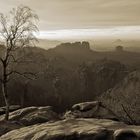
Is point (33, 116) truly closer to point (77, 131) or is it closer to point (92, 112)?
point (92, 112)

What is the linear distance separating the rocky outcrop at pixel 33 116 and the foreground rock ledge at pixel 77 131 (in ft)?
66.1

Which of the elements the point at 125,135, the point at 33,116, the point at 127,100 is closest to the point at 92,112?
the point at 33,116

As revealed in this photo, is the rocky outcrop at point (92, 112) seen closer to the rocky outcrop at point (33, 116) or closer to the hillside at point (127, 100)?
the rocky outcrop at point (33, 116)

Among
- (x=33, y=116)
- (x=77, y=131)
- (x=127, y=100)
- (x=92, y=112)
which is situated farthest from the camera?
(x=127, y=100)

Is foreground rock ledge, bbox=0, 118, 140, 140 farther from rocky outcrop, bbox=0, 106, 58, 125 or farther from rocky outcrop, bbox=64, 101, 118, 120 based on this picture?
rocky outcrop, bbox=0, 106, 58, 125

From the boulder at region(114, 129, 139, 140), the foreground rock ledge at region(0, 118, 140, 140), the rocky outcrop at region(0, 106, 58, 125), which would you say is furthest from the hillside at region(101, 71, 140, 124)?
the boulder at region(114, 129, 139, 140)

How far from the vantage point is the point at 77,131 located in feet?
60.0

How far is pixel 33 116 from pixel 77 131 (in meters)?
25.1

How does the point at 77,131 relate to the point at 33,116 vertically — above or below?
above

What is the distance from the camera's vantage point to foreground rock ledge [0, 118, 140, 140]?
17500mm

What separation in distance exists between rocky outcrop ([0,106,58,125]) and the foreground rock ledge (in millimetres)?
20153

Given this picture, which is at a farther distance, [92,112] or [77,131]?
[92,112]

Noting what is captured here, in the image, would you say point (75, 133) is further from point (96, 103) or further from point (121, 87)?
point (121, 87)

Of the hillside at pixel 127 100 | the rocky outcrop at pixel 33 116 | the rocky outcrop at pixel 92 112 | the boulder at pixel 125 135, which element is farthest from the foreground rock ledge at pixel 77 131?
the hillside at pixel 127 100
